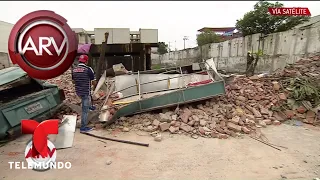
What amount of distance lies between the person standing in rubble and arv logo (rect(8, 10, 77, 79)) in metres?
2.77

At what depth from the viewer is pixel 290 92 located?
550 centimetres

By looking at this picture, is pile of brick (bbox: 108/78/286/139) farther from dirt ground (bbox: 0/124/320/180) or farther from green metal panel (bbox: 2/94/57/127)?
green metal panel (bbox: 2/94/57/127)

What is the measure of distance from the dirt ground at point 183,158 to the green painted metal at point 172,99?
2.09 feet

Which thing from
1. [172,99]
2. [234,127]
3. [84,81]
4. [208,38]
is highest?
[208,38]

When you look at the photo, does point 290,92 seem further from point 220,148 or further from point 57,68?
point 57,68

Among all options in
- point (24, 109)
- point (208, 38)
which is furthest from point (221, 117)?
point (208, 38)

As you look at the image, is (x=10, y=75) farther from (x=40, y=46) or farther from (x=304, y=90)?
(x=304, y=90)

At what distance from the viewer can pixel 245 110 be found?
199 inches

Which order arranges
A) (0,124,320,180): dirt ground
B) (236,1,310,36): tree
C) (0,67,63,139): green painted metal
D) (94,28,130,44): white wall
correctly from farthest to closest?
(236,1,310,36): tree, (94,28,130,44): white wall, (0,67,63,139): green painted metal, (0,124,320,180): dirt ground

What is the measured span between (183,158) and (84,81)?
7.37 feet

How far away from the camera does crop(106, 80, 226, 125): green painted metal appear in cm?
462

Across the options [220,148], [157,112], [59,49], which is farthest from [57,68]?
[157,112]

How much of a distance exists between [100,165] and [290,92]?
492cm

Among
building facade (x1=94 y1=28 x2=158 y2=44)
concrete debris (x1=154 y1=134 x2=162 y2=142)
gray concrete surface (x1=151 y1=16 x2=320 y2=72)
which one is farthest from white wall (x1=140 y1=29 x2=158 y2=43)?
concrete debris (x1=154 y1=134 x2=162 y2=142)
